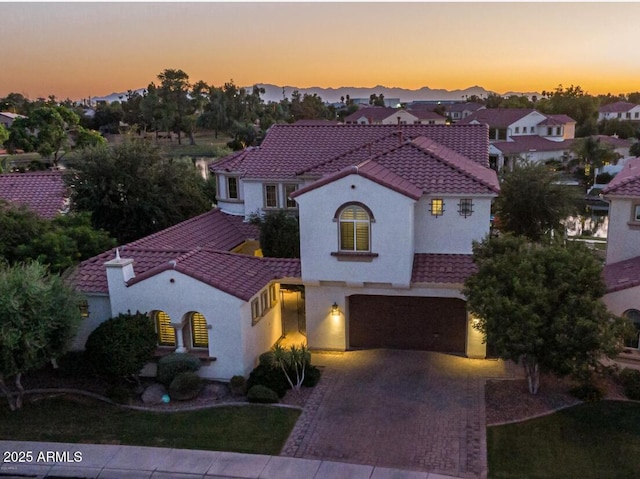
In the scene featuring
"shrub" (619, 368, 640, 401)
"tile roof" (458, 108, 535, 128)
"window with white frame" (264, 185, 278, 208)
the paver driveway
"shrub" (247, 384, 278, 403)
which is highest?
"tile roof" (458, 108, 535, 128)

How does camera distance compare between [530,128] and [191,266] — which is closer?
[191,266]

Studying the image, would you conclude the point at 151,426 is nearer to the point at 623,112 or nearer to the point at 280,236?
the point at 280,236

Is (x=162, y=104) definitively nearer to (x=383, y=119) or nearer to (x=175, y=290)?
(x=383, y=119)

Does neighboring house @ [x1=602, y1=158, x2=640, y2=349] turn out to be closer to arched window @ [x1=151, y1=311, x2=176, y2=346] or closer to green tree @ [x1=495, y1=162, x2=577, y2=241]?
green tree @ [x1=495, y1=162, x2=577, y2=241]

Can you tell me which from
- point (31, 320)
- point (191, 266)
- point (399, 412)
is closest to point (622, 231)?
point (399, 412)

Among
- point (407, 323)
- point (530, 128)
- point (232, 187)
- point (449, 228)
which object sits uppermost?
point (530, 128)

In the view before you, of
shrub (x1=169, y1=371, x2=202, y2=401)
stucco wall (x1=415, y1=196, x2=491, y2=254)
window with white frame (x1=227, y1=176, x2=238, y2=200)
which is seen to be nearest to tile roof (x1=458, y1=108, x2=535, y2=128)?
window with white frame (x1=227, y1=176, x2=238, y2=200)
